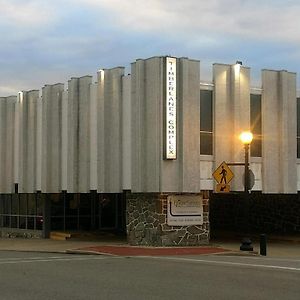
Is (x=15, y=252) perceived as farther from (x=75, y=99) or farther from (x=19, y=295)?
(x=19, y=295)

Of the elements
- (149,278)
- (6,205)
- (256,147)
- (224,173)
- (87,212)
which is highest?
(256,147)

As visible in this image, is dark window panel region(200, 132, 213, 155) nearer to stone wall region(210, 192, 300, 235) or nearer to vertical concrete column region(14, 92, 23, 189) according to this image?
stone wall region(210, 192, 300, 235)

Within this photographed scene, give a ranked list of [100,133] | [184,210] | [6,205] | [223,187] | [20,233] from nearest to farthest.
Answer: [223,187] < [184,210] < [100,133] < [20,233] < [6,205]

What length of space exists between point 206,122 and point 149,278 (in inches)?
503

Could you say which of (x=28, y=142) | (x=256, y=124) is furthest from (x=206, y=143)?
(x=28, y=142)

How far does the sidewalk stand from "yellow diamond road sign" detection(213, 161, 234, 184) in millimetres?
2741

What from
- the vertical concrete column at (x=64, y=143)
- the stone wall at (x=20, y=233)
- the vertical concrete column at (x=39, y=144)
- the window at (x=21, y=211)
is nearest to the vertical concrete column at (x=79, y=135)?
the vertical concrete column at (x=64, y=143)

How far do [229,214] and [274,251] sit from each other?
48.3ft

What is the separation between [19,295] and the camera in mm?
12750

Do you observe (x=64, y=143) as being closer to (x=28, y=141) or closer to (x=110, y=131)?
(x=28, y=141)

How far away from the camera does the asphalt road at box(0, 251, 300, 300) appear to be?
42.4 feet

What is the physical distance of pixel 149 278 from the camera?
51.2 ft

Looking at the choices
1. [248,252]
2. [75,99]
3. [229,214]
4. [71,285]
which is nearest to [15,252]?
[75,99]

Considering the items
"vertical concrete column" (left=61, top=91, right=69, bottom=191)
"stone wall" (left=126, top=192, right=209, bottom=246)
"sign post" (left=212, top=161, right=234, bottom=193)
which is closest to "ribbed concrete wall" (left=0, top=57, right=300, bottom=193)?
"vertical concrete column" (left=61, top=91, right=69, bottom=191)
